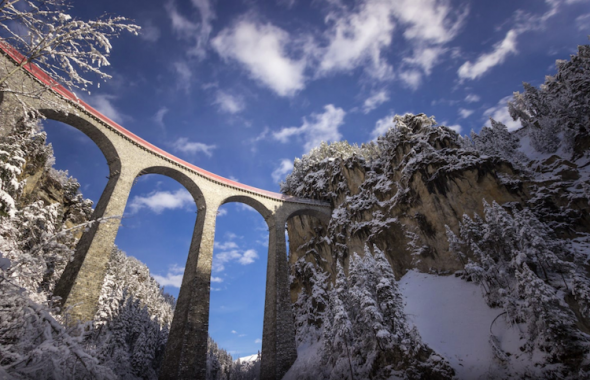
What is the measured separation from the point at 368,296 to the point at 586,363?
9.22m

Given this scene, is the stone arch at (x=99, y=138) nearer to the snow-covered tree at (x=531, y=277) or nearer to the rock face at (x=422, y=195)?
the rock face at (x=422, y=195)

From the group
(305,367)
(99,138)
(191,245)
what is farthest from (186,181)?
(305,367)

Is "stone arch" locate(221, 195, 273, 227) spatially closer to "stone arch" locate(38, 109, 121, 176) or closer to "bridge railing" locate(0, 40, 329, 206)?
"bridge railing" locate(0, 40, 329, 206)

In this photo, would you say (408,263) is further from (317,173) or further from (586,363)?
(317,173)

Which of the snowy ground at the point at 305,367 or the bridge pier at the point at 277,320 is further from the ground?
the bridge pier at the point at 277,320

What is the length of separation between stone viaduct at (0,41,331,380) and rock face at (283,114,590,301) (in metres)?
7.86

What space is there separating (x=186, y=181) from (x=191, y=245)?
5743 mm

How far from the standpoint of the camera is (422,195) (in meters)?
25.6

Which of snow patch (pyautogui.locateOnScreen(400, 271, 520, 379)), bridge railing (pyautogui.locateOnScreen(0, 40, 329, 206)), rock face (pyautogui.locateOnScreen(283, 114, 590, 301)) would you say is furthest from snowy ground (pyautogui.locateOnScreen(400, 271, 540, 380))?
bridge railing (pyautogui.locateOnScreen(0, 40, 329, 206))

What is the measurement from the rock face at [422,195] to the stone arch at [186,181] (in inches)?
584

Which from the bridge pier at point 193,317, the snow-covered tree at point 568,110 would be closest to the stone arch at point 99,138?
the bridge pier at point 193,317

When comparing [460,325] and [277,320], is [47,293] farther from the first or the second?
[460,325]

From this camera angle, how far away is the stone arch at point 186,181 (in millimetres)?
23609

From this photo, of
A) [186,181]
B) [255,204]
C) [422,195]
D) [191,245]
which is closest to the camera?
[191,245]
